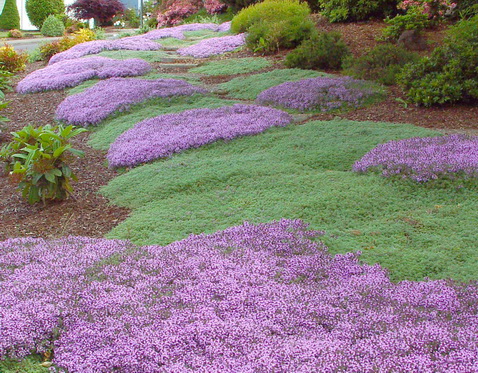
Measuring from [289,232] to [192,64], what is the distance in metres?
11.1

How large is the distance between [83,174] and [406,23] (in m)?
9.00

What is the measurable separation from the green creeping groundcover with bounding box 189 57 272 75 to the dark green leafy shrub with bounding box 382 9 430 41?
125 inches

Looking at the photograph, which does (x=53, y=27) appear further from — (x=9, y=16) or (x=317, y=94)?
(x=317, y=94)

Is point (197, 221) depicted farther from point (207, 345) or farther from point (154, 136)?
point (154, 136)

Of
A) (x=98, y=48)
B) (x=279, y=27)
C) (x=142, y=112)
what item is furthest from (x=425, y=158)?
(x=98, y=48)

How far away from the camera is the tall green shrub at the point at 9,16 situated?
4044cm

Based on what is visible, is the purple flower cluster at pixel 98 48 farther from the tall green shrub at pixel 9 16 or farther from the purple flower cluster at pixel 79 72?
the tall green shrub at pixel 9 16

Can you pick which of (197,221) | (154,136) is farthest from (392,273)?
(154,136)

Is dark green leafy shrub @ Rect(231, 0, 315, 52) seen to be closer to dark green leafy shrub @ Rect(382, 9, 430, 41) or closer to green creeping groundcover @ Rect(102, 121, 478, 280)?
dark green leafy shrub @ Rect(382, 9, 430, 41)

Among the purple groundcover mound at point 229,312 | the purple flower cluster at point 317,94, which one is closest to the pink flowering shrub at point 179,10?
the purple flower cluster at point 317,94

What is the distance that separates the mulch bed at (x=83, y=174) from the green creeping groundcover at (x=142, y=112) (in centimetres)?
30

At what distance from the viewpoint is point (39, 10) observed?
41938mm

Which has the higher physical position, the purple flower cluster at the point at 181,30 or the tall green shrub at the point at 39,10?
the tall green shrub at the point at 39,10

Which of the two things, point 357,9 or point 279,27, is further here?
point 357,9
